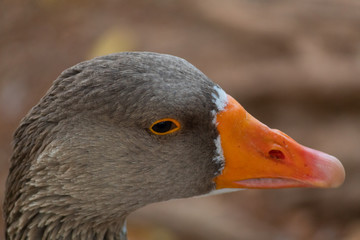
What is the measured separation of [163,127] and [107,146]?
36 centimetres

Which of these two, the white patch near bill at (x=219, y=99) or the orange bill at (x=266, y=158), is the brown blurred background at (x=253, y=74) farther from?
the white patch near bill at (x=219, y=99)

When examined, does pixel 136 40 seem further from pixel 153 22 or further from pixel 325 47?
pixel 325 47

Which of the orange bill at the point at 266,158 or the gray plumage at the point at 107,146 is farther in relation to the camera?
the orange bill at the point at 266,158

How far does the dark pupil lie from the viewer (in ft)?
10.7

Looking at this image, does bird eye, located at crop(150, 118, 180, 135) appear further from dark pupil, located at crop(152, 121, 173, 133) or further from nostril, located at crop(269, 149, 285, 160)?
nostril, located at crop(269, 149, 285, 160)

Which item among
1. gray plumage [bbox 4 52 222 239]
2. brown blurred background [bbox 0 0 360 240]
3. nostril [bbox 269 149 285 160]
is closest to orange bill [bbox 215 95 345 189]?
nostril [bbox 269 149 285 160]

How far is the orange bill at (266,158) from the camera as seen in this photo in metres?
3.39

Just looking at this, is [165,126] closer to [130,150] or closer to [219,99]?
[130,150]

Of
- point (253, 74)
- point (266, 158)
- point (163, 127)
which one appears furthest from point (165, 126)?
point (253, 74)

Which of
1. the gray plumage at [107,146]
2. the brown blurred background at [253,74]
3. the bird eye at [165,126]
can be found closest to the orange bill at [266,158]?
the gray plumage at [107,146]

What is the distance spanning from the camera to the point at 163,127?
328cm

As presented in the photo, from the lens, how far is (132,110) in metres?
3.20

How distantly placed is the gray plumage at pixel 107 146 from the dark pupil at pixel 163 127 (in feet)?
0.16

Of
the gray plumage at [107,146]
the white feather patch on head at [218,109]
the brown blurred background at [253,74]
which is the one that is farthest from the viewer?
the brown blurred background at [253,74]
